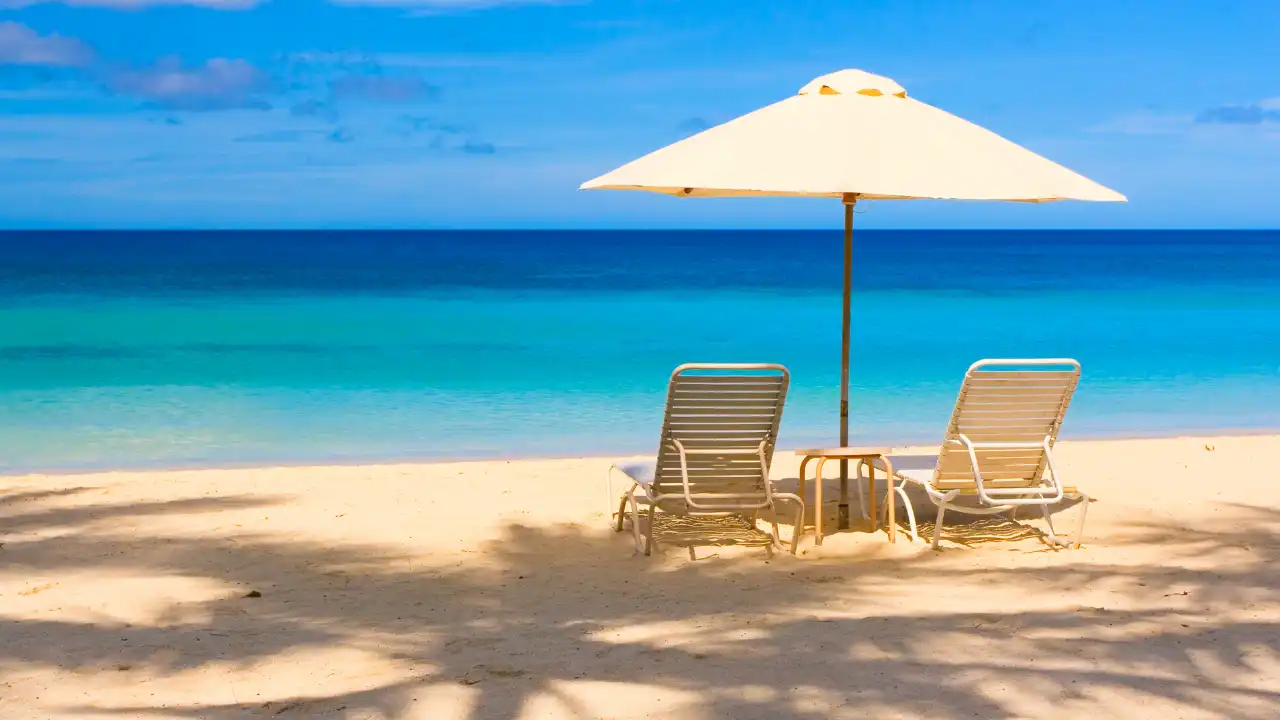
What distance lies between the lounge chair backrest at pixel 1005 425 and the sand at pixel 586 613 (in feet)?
1.02

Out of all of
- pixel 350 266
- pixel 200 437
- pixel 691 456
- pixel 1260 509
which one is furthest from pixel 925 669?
pixel 350 266

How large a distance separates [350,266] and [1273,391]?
40.8 metres

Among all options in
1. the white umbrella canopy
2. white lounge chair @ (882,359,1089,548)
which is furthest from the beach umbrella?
white lounge chair @ (882,359,1089,548)

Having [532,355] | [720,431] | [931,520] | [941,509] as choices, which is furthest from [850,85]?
[532,355]

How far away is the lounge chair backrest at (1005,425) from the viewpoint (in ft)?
16.7

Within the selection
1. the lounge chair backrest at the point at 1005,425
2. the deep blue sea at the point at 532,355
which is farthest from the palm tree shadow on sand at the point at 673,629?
the deep blue sea at the point at 532,355

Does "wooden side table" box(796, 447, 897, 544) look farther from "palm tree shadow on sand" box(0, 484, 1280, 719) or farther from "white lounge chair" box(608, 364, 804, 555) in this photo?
"palm tree shadow on sand" box(0, 484, 1280, 719)

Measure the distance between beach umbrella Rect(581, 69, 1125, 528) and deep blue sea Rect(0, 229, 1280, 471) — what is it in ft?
15.3

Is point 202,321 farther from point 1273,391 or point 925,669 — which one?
point 925,669

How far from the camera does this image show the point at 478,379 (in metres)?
14.1

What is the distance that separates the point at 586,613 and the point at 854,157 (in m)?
2.04

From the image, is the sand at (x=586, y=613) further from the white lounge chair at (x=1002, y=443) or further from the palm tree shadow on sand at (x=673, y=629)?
the white lounge chair at (x=1002, y=443)

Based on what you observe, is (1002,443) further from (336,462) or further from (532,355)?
(532,355)

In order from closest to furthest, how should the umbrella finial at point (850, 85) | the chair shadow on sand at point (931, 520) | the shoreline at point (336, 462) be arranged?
the umbrella finial at point (850, 85) < the chair shadow on sand at point (931, 520) < the shoreline at point (336, 462)
